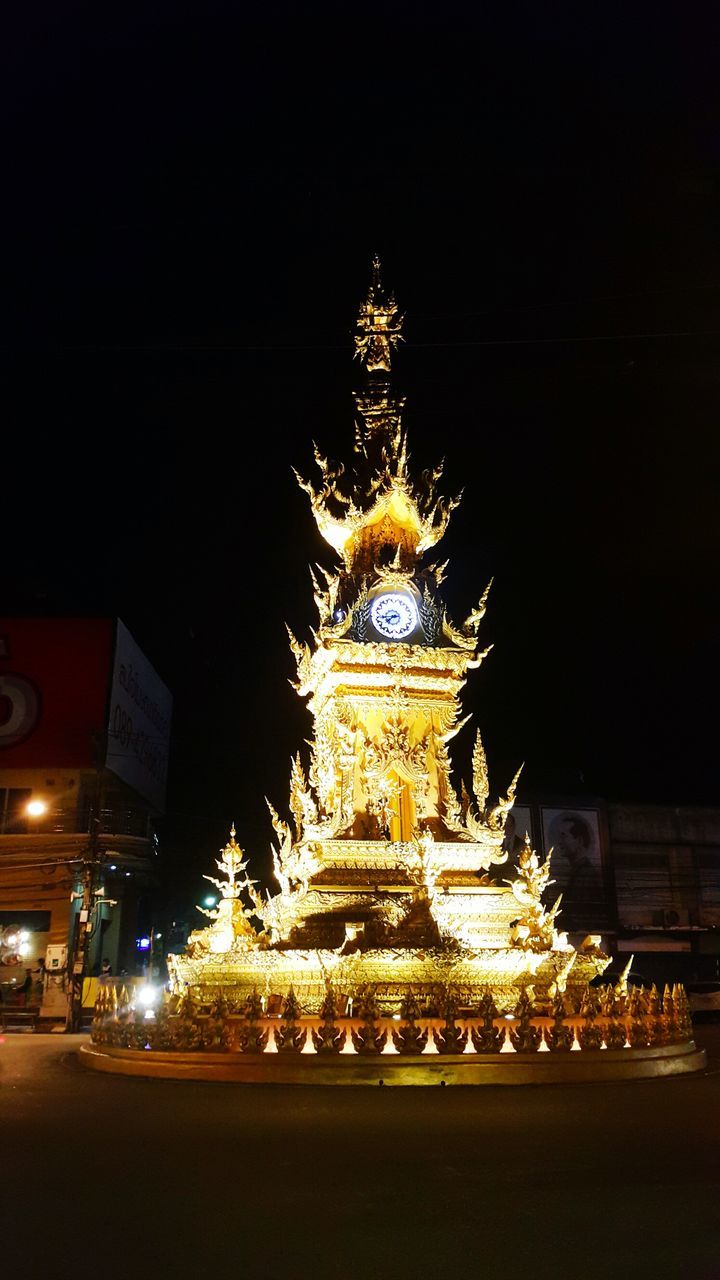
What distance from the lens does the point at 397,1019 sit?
13.6 m

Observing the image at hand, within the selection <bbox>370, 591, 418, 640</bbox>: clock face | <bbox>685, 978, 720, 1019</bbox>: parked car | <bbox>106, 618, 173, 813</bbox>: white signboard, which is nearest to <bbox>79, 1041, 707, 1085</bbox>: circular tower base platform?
<bbox>370, 591, 418, 640</bbox>: clock face

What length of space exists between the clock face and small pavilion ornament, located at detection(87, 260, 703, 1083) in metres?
0.04

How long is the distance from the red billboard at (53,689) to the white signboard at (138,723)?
30.1 inches

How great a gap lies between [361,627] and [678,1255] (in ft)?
50.4

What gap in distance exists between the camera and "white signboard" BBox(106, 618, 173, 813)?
3959cm

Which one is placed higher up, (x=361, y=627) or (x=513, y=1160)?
(x=361, y=627)

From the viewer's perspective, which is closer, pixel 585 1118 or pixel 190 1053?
pixel 585 1118

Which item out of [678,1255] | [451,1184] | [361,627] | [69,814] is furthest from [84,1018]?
[678,1255]

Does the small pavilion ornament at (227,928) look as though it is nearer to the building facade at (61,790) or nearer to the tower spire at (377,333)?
the tower spire at (377,333)

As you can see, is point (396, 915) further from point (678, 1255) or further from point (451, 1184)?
point (678, 1255)

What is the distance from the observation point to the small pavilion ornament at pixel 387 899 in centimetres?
1249

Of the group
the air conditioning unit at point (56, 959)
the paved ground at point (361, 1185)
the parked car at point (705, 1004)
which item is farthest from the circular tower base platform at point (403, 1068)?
the parked car at point (705, 1004)

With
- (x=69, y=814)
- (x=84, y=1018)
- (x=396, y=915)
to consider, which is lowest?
(x=84, y=1018)

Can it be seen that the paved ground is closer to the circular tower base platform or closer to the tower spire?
the circular tower base platform
